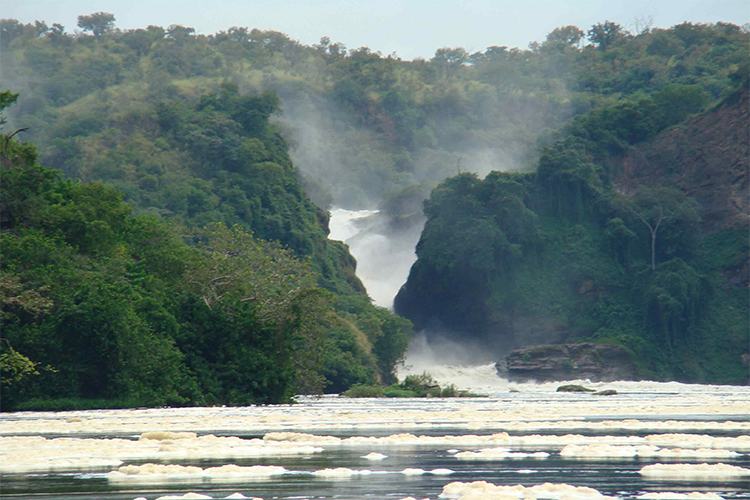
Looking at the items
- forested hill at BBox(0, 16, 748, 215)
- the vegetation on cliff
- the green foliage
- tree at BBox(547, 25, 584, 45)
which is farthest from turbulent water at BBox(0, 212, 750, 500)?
tree at BBox(547, 25, 584, 45)

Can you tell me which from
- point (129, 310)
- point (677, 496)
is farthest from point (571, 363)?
point (677, 496)

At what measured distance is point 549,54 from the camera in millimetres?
145000

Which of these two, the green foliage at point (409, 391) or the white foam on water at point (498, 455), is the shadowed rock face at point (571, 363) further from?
the white foam on water at point (498, 455)

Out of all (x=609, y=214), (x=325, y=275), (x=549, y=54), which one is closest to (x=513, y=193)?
(x=609, y=214)

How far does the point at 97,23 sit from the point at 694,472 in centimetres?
15364

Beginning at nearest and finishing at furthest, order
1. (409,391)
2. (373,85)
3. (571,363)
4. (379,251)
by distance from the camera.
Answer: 1. (409,391)
2. (571,363)
3. (379,251)
4. (373,85)

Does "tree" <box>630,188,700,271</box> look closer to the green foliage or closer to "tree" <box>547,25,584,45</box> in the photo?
the green foliage

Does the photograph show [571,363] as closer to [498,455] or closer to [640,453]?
[640,453]

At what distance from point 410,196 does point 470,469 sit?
99.2 m

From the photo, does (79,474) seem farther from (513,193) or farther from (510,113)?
(510,113)

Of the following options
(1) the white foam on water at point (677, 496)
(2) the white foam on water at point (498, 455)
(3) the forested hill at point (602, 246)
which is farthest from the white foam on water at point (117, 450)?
(3) the forested hill at point (602, 246)

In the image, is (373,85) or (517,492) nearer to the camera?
(517,492)

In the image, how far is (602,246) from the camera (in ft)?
274

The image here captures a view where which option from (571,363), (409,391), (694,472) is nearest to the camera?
(694,472)
